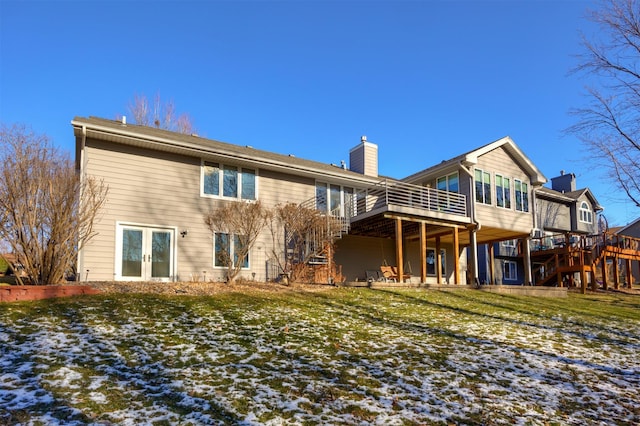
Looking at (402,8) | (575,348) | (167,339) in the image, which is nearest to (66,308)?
(167,339)

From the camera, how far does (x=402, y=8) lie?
15.0 metres

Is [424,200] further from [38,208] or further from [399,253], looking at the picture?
[38,208]

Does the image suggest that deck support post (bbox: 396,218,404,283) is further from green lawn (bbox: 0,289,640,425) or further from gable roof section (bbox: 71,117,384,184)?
green lawn (bbox: 0,289,640,425)

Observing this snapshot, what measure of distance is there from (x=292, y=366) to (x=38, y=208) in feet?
21.9

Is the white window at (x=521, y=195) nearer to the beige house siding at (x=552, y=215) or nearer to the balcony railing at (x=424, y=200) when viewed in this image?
the balcony railing at (x=424, y=200)

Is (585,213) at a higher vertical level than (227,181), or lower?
higher

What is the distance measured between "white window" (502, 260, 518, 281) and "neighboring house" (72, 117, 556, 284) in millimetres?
5050

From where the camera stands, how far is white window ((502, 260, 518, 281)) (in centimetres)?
2527

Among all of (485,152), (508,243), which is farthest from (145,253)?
(508,243)

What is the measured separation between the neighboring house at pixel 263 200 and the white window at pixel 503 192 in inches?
2.6

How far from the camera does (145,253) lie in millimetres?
12789

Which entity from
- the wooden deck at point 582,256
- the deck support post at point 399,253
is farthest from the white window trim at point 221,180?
the wooden deck at point 582,256

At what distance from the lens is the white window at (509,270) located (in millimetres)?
25266

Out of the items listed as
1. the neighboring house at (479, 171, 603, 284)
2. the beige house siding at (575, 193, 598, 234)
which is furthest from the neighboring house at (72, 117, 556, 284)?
the beige house siding at (575, 193, 598, 234)
